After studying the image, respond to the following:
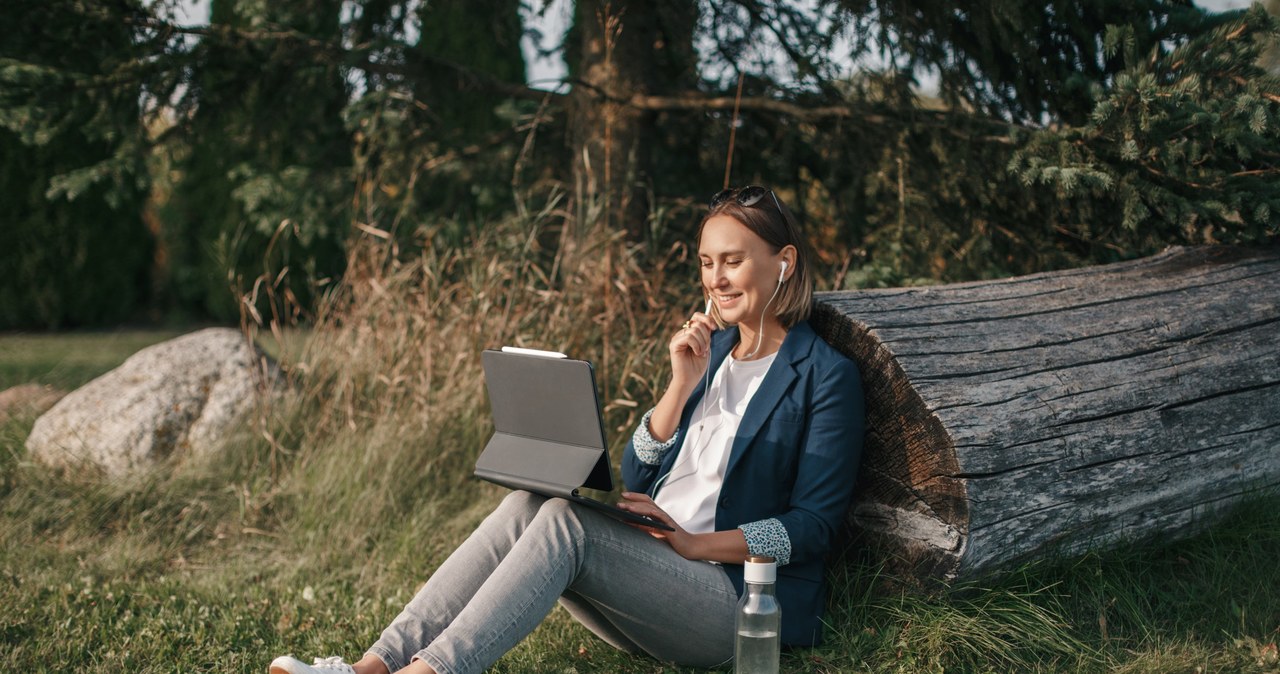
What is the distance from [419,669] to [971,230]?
306 cm

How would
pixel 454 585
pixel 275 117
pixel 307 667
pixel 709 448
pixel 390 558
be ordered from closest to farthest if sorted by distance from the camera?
pixel 307 667 < pixel 454 585 < pixel 709 448 < pixel 390 558 < pixel 275 117

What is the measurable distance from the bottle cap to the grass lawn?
0.49 metres

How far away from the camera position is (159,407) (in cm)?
470

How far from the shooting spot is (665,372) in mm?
4348

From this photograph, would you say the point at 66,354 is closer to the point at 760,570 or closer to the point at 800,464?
the point at 800,464

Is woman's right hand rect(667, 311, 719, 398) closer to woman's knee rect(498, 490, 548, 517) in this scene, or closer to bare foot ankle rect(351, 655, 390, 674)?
woman's knee rect(498, 490, 548, 517)

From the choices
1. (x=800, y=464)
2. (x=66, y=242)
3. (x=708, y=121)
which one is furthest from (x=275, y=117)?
(x=66, y=242)

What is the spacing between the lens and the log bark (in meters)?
2.72

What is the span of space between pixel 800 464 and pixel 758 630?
0.45 metres

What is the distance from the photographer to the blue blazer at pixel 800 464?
2658 mm

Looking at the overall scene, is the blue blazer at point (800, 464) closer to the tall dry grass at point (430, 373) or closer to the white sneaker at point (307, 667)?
the white sneaker at point (307, 667)

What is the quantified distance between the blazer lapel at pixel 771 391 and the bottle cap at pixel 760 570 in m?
0.37

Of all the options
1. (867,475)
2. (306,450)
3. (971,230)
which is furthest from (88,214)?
(867,475)

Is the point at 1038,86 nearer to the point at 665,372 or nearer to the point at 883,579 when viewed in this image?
the point at 665,372
